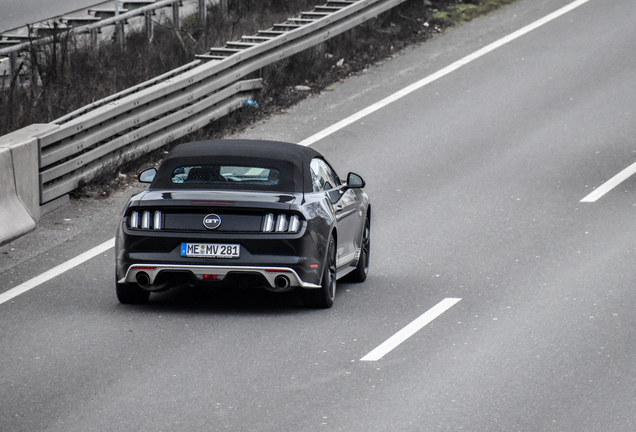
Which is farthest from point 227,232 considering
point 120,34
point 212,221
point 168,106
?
point 120,34

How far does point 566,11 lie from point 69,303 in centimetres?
1660

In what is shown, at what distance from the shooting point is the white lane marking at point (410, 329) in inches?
365

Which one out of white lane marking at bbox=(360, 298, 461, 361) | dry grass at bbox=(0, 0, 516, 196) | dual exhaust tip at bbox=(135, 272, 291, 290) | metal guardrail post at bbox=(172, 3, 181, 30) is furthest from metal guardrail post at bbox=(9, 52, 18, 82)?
white lane marking at bbox=(360, 298, 461, 361)

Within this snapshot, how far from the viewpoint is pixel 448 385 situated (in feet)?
27.8

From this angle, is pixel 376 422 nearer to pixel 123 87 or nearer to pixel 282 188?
pixel 282 188

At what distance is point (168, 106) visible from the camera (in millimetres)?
16891

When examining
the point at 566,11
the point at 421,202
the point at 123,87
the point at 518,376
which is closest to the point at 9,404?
the point at 518,376

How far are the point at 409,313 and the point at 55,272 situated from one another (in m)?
3.68

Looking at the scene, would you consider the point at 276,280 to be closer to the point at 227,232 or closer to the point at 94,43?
the point at 227,232

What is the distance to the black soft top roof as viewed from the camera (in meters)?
10.7

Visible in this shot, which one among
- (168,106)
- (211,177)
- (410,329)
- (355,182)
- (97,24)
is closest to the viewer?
(410,329)

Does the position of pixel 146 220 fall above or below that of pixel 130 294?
above

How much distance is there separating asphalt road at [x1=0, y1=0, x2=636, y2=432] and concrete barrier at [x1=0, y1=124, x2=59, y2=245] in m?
0.25

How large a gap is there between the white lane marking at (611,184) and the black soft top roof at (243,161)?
5382mm
